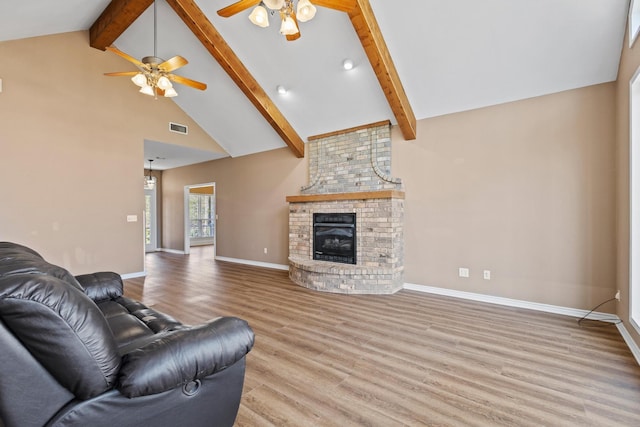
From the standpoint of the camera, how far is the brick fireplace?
4.59 m

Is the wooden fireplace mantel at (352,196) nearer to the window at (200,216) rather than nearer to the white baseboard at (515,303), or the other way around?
the white baseboard at (515,303)

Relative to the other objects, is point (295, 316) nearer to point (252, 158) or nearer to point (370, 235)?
point (370, 235)

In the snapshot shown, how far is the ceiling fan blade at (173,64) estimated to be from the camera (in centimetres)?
367

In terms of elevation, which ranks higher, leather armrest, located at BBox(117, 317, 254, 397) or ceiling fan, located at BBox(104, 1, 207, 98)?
ceiling fan, located at BBox(104, 1, 207, 98)

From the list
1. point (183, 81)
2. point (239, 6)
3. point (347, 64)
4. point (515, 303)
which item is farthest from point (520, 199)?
point (183, 81)

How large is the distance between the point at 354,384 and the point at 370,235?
2.83 metres

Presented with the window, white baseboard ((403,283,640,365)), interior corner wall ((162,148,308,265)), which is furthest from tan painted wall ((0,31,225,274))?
the window

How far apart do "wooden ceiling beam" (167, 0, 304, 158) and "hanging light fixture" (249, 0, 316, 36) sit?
1.97 m

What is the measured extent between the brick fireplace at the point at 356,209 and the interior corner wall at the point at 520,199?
342 millimetres

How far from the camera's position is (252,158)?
23.5 feet

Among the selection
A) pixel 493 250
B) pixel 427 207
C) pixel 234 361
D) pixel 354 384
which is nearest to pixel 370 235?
pixel 427 207

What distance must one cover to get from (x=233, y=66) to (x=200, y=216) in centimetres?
799

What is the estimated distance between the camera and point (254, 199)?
7148 millimetres

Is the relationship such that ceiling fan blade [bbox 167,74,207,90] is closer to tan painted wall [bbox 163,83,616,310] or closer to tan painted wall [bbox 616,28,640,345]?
tan painted wall [bbox 163,83,616,310]
